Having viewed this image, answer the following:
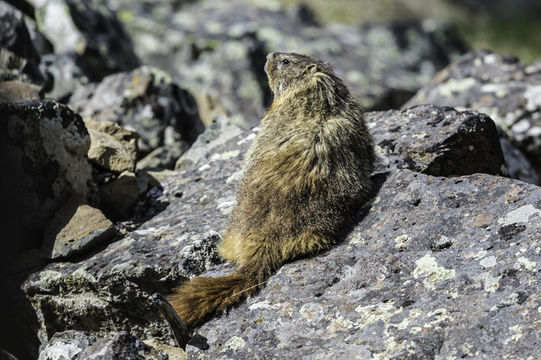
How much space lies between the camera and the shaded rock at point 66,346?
5055 millimetres

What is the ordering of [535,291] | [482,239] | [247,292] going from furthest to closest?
[247,292], [482,239], [535,291]

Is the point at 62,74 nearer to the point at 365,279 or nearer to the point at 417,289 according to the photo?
the point at 365,279

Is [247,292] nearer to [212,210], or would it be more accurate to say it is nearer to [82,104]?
[212,210]

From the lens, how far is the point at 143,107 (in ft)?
33.1

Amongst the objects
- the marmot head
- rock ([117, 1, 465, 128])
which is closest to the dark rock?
rock ([117, 1, 465, 128])

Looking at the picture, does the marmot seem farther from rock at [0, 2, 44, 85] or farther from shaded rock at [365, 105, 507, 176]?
rock at [0, 2, 44, 85]

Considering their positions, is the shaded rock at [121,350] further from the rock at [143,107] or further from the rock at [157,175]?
the rock at [143,107]

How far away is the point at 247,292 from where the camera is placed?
5.20 meters

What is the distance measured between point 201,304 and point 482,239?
2.38m

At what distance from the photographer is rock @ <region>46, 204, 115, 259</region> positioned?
623cm

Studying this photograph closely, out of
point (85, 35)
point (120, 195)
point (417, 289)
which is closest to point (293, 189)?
point (417, 289)

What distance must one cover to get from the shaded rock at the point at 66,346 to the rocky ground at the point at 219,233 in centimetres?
1

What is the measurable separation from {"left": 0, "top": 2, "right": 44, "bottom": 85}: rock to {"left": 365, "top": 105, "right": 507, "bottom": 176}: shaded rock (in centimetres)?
604

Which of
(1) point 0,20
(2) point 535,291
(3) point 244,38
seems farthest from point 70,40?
(2) point 535,291
